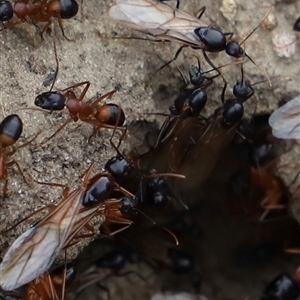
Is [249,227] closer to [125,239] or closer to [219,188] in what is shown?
[219,188]

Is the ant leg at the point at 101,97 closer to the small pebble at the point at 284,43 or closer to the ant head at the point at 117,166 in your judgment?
the ant head at the point at 117,166

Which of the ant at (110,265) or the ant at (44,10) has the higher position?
the ant at (44,10)

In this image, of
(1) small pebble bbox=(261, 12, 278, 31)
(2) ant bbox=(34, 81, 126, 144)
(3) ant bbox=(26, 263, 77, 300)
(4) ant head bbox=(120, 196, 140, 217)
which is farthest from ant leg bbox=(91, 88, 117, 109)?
(1) small pebble bbox=(261, 12, 278, 31)

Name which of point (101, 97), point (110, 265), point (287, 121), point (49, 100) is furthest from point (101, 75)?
point (110, 265)

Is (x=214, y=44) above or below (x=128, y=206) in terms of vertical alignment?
above

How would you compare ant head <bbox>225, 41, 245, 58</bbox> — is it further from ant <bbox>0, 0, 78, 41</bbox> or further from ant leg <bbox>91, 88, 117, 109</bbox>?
ant <bbox>0, 0, 78, 41</bbox>

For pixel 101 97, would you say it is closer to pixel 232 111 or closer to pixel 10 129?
pixel 10 129

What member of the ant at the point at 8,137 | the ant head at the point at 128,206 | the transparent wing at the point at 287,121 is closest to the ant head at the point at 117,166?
the ant head at the point at 128,206
